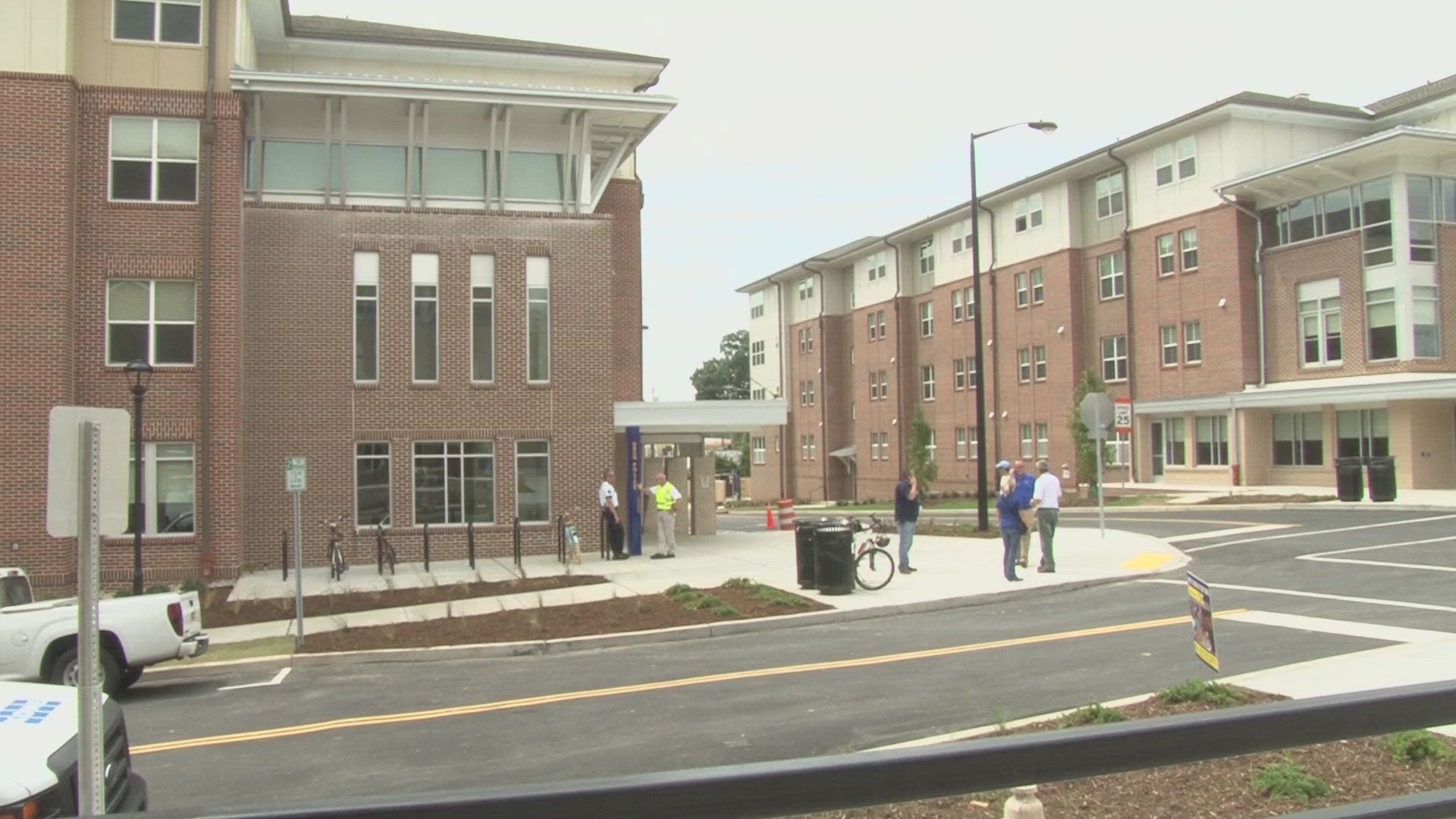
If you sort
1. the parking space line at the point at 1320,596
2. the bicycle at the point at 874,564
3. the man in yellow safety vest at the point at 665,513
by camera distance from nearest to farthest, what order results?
the parking space line at the point at 1320,596 → the bicycle at the point at 874,564 → the man in yellow safety vest at the point at 665,513

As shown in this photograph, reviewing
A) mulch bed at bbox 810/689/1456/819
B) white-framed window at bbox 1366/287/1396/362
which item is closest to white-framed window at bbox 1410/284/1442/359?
white-framed window at bbox 1366/287/1396/362

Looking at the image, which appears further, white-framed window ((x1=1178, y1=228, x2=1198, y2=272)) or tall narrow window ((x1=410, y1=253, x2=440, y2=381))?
white-framed window ((x1=1178, y1=228, x2=1198, y2=272))

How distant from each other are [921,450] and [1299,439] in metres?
20.5

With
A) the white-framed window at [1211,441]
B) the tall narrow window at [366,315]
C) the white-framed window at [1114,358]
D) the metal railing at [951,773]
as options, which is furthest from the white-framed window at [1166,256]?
the metal railing at [951,773]

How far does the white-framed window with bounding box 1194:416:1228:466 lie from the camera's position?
41.9 m

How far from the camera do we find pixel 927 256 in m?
60.3

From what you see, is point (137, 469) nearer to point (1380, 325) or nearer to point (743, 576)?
point (743, 576)

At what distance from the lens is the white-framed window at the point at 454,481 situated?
26.5 meters

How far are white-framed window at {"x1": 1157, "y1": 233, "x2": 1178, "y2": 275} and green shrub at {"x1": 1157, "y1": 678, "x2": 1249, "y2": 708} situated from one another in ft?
127

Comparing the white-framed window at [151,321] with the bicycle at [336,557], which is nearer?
the bicycle at [336,557]

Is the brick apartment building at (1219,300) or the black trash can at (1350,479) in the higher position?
the brick apartment building at (1219,300)

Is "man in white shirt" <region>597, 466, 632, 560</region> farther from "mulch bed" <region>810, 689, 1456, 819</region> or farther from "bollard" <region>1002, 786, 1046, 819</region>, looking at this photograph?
"bollard" <region>1002, 786, 1046, 819</region>

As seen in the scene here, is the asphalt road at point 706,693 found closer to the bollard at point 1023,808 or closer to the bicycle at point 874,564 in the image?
the bicycle at point 874,564

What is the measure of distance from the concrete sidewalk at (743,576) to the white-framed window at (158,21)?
11311mm
